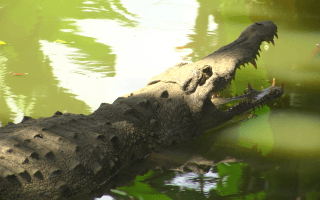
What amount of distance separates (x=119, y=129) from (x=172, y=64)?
8.60 ft

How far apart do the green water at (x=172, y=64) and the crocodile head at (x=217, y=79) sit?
0.57 feet

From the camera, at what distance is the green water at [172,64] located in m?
3.28

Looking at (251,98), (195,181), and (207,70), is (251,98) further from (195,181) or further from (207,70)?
(195,181)

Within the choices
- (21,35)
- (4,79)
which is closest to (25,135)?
(4,79)

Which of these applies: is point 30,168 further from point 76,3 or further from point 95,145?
point 76,3

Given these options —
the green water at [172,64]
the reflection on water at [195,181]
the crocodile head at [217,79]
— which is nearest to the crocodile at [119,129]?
the crocodile head at [217,79]

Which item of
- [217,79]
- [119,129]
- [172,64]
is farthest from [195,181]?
[172,64]

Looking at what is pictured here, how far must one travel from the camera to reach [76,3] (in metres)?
9.31

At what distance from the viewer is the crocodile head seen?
13.5ft

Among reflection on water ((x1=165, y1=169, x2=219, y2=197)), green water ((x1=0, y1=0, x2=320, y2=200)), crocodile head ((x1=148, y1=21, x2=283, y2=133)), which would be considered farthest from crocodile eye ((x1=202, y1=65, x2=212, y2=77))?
reflection on water ((x1=165, y1=169, x2=219, y2=197))

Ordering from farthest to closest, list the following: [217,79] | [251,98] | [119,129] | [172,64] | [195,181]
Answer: [172,64] → [251,98] → [217,79] → [119,129] → [195,181]

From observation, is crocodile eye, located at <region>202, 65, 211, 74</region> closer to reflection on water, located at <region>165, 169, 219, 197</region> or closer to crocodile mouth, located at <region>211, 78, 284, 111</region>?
crocodile mouth, located at <region>211, 78, 284, 111</region>

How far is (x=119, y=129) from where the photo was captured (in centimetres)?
360

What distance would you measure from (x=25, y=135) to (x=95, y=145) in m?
0.65
